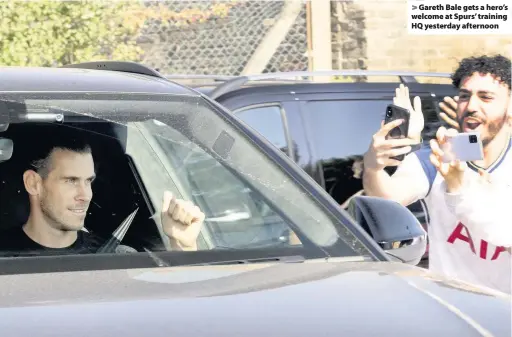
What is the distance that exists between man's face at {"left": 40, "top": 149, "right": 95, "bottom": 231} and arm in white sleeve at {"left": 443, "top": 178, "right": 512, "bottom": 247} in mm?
1483

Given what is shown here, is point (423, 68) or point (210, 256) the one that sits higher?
point (210, 256)

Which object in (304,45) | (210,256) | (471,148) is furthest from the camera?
(304,45)

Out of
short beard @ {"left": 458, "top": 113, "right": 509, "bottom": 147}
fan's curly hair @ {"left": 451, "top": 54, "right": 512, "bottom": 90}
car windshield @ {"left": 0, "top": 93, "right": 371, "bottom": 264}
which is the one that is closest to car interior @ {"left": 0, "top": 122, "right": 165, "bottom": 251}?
car windshield @ {"left": 0, "top": 93, "right": 371, "bottom": 264}

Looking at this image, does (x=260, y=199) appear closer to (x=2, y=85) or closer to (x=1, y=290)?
(x=2, y=85)

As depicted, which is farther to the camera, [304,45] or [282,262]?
[304,45]

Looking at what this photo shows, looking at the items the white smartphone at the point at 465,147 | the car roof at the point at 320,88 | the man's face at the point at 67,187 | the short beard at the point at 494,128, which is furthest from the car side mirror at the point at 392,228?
the car roof at the point at 320,88

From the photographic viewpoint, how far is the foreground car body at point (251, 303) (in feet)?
7.86

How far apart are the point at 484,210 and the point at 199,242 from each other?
1.34m

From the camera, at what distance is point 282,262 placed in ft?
10.3

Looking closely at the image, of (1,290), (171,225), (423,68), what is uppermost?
(1,290)

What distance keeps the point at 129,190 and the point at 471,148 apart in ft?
4.60

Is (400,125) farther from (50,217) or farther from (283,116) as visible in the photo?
(50,217)

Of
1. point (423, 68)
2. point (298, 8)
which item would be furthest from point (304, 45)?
point (423, 68)

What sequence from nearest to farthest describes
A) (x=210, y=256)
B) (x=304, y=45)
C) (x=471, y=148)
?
(x=210, y=256) → (x=471, y=148) → (x=304, y=45)
